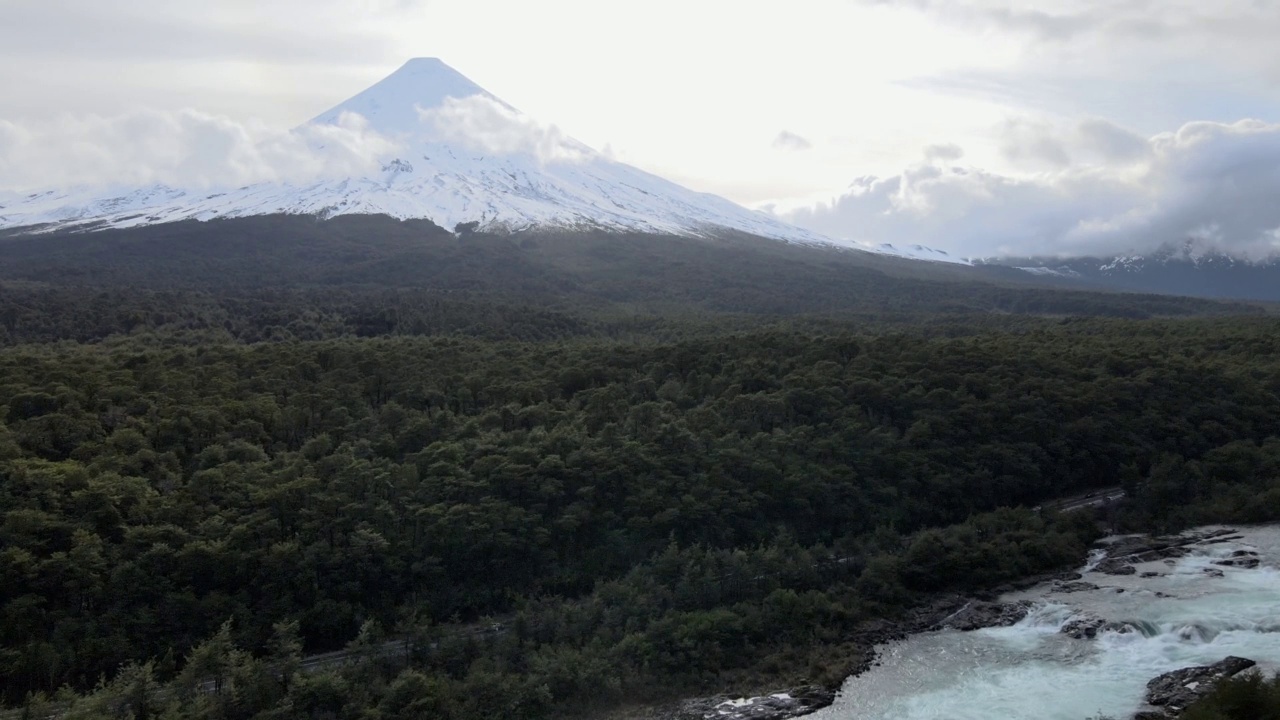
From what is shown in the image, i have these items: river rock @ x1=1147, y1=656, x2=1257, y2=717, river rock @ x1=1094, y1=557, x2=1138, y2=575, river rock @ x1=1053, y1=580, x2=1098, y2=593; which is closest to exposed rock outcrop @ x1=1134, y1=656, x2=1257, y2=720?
river rock @ x1=1147, y1=656, x2=1257, y2=717

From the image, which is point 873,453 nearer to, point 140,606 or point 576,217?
point 140,606

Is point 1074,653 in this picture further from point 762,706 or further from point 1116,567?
point 762,706

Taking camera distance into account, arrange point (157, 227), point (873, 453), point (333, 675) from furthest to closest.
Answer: point (157, 227) < point (873, 453) < point (333, 675)

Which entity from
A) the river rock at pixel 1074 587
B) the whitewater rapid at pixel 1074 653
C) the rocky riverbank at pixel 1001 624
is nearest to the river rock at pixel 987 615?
the rocky riverbank at pixel 1001 624

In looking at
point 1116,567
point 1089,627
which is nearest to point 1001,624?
point 1089,627

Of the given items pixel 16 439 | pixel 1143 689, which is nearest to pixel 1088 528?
pixel 1143 689

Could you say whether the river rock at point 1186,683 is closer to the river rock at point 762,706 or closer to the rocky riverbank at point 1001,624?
the rocky riverbank at point 1001,624

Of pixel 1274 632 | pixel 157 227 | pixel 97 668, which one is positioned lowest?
pixel 97 668

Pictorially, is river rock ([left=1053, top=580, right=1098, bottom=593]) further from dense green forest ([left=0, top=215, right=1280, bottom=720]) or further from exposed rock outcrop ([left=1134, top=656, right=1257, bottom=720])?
exposed rock outcrop ([left=1134, top=656, right=1257, bottom=720])
